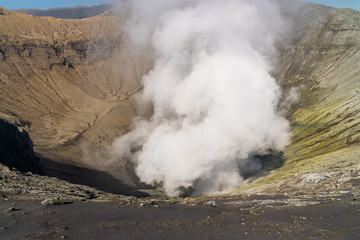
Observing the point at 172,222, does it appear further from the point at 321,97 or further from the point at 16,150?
the point at 321,97

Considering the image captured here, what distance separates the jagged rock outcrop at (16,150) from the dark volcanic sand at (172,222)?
1097 inches

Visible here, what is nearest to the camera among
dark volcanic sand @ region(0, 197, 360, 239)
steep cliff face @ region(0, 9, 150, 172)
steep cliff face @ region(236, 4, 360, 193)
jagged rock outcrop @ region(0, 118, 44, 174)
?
dark volcanic sand @ region(0, 197, 360, 239)

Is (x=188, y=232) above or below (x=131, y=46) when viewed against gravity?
below

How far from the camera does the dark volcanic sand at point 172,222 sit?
15445 millimetres

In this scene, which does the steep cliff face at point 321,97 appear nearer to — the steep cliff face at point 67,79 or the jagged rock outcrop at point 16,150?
the jagged rock outcrop at point 16,150

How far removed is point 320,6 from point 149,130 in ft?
488

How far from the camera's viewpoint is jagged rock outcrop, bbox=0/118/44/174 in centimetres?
4177

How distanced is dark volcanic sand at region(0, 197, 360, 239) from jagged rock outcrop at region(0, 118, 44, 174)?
27.9 metres

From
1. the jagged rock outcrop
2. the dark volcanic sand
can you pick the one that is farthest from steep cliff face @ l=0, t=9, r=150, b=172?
the dark volcanic sand

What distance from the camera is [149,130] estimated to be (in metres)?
104

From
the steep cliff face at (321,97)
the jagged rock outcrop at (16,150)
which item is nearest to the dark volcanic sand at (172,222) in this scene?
the steep cliff face at (321,97)

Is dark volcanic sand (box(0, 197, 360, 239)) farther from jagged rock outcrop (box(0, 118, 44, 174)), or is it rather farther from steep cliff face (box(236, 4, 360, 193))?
jagged rock outcrop (box(0, 118, 44, 174))

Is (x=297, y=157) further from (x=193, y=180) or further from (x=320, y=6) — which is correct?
(x=320, y=6)

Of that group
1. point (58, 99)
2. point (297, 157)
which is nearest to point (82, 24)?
point (58, 99)
